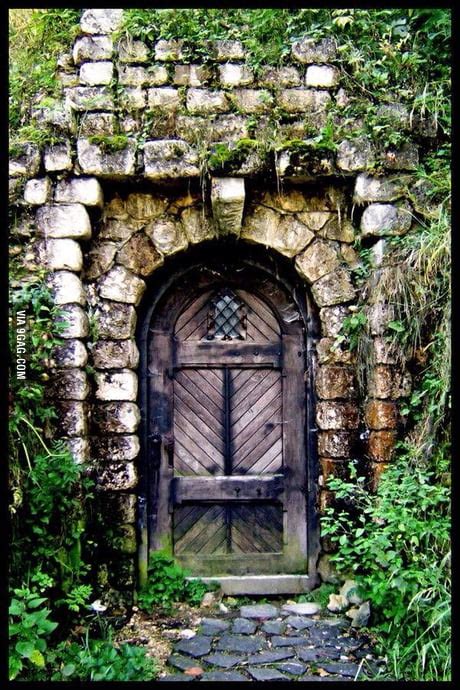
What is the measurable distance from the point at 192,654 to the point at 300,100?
3531mm

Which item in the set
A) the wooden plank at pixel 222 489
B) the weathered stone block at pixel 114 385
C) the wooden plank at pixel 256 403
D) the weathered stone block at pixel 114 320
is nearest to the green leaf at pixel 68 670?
the wooden plank at pixel 222 489

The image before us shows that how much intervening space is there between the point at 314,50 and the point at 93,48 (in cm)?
148

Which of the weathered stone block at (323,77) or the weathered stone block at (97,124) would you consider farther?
the weathered stone block at (323,77)

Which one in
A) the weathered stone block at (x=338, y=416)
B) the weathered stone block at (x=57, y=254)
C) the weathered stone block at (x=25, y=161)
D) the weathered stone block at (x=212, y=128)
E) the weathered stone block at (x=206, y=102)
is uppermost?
the weathered stone block at (x=206, y=102)

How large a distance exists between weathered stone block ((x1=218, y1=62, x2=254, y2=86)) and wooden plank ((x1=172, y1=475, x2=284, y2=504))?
8.96 ft

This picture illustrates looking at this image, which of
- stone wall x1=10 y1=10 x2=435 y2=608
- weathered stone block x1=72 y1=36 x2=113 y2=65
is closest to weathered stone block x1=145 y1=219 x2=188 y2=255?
stone wall x1=10 y1=10 x2=435 y2=608

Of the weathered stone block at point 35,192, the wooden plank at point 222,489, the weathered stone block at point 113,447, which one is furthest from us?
the wooden plank at point 222,489

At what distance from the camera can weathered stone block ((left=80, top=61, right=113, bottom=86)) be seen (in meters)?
3.74

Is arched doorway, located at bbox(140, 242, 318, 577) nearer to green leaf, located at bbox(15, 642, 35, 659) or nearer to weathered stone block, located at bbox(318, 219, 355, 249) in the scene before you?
weathered stone block, located at bbox(318, 219, 355, 249)

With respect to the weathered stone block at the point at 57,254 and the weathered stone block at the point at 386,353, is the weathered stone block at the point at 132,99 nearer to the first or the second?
the weathered stone block at the point at 57,254

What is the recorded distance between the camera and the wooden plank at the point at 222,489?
406 cm

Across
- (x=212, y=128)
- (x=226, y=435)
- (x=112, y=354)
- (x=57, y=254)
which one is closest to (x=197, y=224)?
(x=212, y=128)

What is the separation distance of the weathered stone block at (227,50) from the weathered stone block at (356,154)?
95 cm

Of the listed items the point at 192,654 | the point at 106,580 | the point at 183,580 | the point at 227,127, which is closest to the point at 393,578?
the point at 192,654
